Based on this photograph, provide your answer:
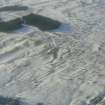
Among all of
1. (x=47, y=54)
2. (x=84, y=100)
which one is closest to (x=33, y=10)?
(x=47, y=54)

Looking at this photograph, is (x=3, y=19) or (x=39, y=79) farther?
(x=3, y=19)

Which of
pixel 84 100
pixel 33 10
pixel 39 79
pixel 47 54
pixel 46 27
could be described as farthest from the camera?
pixel 33 10

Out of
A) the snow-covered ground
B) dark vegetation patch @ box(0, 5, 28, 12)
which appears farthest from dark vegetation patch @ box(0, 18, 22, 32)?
dark vegetation patch @ box(0, 5, 28, 12)

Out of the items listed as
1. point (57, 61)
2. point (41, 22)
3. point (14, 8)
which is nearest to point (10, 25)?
Result: point (41, 22)

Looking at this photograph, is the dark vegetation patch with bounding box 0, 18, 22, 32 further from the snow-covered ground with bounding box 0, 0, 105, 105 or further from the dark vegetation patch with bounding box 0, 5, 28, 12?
the dark vegetation patch with bounding box 0, 5, 28, 12

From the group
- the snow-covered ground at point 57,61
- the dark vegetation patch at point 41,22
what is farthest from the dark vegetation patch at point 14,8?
the dark vegetation patch at point 41,22

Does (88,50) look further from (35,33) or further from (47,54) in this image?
(35,33)

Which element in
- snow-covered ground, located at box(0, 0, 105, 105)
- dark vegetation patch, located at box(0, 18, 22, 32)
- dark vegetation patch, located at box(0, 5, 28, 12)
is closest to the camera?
snow-covered ground, located at box(0, 0, 105, 105)

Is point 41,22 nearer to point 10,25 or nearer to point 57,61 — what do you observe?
→ point 10,25

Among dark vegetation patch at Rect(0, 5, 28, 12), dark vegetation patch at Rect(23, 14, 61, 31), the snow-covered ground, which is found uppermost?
dark vegetation patch at Rect(0, 5, 28, 12)
